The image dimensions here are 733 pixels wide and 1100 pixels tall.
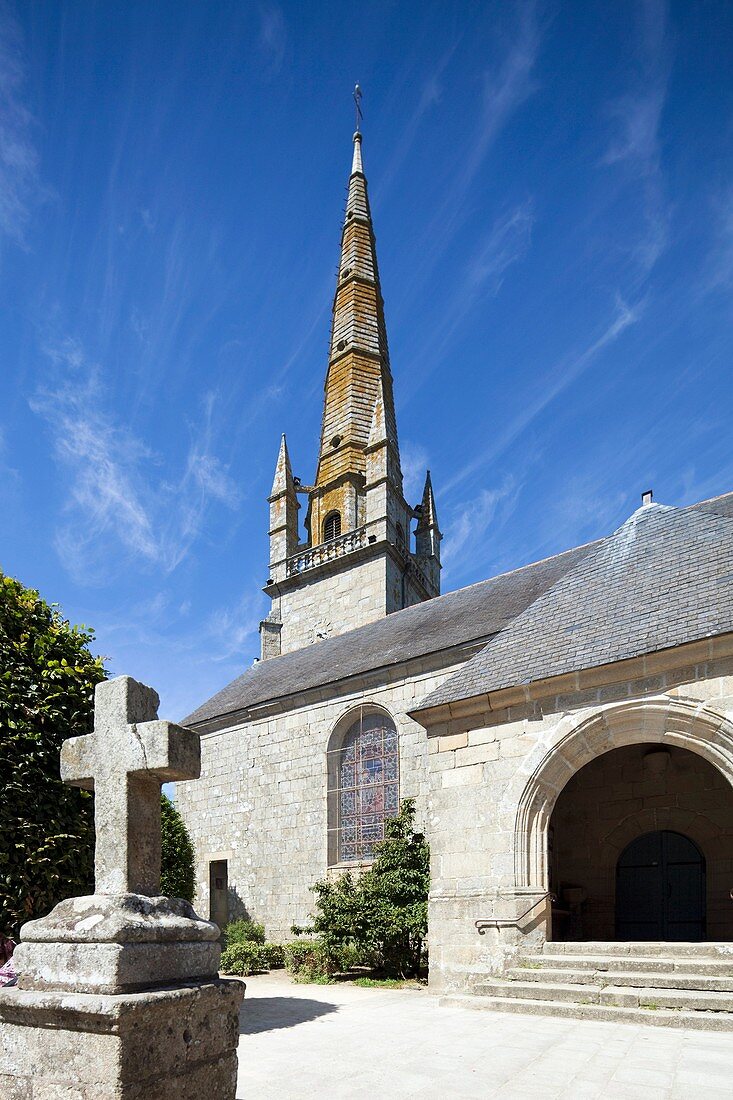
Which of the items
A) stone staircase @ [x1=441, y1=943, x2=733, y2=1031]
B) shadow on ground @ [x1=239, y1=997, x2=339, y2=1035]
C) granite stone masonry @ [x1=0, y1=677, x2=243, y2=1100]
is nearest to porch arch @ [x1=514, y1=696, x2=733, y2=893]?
stone staircase @ [x1=441, y1=943, x2=733, y2=1031]

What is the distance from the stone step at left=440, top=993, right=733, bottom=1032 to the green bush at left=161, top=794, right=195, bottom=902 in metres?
8.22

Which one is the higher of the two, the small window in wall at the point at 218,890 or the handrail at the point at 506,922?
the handrail at the point at 506,922

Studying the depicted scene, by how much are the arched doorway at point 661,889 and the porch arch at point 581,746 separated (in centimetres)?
280

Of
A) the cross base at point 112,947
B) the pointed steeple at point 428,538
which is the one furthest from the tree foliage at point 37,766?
the pointed steeple at point 428,538

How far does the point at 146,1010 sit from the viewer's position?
9.10 ft

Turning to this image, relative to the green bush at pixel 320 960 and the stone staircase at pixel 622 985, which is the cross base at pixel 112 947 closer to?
the stone staircase at pixel 622 985

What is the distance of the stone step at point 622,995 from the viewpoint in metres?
6.47

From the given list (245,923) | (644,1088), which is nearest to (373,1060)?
(644,1088)

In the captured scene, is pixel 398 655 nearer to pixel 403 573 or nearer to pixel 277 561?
pixel 403 573

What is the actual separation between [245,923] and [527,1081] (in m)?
11.8

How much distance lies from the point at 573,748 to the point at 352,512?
1698cm

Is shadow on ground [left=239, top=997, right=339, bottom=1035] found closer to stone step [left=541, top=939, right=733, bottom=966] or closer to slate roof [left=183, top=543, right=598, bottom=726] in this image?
stone step [left=541, top=939, right=733, bottom=966]

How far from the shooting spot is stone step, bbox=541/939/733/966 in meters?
7.07

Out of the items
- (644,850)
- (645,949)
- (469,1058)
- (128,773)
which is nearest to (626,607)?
(645,949)
